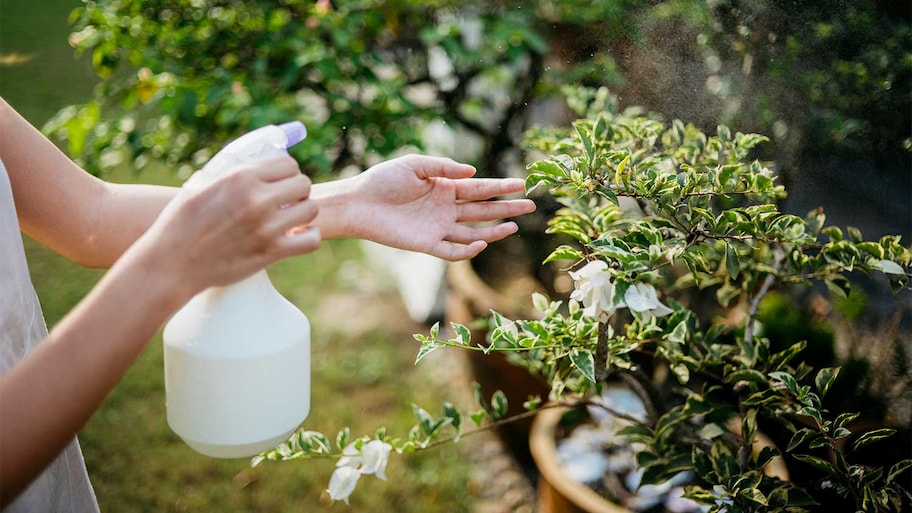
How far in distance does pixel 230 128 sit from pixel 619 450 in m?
1.35

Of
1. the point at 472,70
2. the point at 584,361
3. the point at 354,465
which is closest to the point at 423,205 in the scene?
the point at 584,361

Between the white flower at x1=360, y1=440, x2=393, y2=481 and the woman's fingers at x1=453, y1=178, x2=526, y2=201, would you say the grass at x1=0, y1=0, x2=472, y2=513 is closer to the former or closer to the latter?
the white flower at x1=360, y1=440, x2=393, y2=481

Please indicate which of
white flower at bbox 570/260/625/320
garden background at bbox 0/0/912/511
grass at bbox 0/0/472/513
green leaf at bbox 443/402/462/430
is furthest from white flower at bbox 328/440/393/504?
grass at bbox 0/0/472/513

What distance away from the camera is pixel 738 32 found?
4.10 ft

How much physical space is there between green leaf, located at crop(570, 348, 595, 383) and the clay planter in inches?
18.4

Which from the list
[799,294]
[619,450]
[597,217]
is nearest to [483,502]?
[619,450]

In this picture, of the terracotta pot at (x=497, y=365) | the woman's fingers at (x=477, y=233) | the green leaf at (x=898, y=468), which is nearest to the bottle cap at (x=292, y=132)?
the woman's fingers at (x=477, y=233)

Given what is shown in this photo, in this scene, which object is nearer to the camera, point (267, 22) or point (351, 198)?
point (351, 198)

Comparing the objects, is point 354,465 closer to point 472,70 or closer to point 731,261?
point 731,261

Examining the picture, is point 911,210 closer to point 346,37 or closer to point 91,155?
point 346,37

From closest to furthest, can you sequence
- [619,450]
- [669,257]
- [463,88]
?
[669,257]
[619,450]
[463,88]

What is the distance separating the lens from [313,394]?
259 centimetres

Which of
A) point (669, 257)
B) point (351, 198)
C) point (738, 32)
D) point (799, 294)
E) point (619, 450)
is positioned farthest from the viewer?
point (619, 450)

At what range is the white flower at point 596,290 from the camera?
40.3 inches
